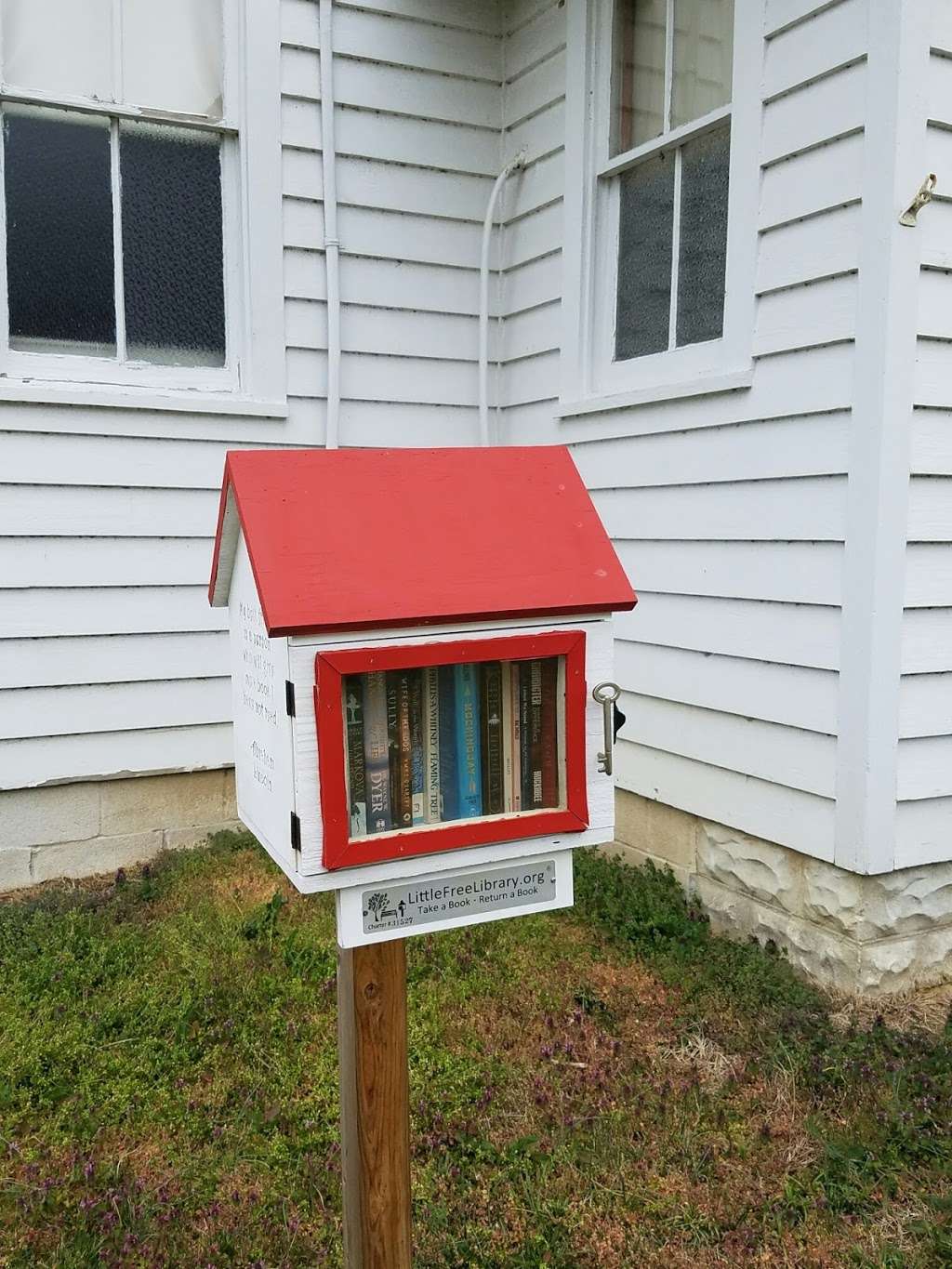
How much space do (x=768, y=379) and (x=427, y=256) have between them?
1820 millimetres

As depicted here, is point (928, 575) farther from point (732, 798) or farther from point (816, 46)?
point (816, 46)

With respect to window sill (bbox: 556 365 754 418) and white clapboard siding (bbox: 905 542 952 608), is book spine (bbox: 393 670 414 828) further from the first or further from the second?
window sill (bbox: 556 365 754 418)

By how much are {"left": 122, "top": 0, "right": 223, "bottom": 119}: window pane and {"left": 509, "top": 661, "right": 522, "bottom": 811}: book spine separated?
3150mm

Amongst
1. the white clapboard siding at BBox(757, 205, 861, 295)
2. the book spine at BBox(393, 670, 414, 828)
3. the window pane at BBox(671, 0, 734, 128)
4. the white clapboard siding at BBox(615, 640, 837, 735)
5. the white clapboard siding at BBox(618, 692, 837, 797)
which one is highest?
the window pane at BBox(671, 0, 734, 128)

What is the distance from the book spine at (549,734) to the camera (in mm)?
1556

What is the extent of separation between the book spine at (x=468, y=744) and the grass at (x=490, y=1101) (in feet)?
3.49

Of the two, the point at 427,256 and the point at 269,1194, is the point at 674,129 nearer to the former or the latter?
the point at 427,256

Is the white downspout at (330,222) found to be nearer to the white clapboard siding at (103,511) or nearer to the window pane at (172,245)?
the window pane at (172,245)

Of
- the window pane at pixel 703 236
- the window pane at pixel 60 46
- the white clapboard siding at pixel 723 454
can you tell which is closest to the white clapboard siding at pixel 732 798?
the white clapboard siding at pixel 723 454

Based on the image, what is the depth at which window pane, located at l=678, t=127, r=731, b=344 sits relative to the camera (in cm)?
321

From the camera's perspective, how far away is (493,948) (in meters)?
3.08

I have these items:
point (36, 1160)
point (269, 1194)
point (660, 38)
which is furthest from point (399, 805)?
point (660, 38)

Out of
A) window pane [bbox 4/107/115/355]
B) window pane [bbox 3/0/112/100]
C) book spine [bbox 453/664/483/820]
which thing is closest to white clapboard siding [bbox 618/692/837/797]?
book spine [bbox 453/664/483/820]

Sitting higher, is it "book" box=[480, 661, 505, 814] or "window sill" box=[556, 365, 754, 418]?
"window sill" box=[556, 365, 754, 418]
